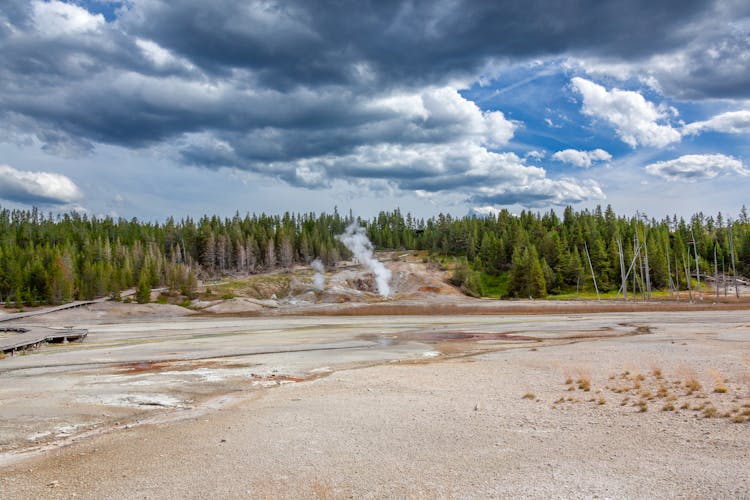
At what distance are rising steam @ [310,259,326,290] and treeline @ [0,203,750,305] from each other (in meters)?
7.34

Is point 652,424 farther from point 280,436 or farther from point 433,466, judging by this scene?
point 280,436

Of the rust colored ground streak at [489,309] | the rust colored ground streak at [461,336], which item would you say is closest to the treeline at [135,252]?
the rust colored ground streak at [489,309]

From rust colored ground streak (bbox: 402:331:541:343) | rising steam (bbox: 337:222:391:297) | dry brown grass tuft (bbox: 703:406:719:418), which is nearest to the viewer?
dry brown grass tuft (bbox: 703:406:719:418)

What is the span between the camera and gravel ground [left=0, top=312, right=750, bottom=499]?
10.8 meters

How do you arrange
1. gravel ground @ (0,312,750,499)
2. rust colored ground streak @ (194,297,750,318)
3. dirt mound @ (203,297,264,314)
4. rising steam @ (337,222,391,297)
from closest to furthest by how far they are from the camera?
gravel ground @ (0,312,750,499)
rust colored ground streak @ (194,297,750,318)
dirt mound @ (203,297,264,314)
rising steam @ (337,222,391,297)

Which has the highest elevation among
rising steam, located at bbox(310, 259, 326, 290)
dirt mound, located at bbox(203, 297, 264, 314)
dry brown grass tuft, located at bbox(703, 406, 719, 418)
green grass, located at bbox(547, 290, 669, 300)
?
rising steam, located at bbox(310, 259, 326, 290)

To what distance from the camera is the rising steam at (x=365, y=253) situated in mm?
112088

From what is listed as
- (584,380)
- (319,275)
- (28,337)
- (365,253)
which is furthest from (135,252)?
(584,380)

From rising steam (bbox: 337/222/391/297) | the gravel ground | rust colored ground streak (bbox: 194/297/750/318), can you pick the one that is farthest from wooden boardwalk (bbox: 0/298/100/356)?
rising steam (bbox: 337/222/391/297)

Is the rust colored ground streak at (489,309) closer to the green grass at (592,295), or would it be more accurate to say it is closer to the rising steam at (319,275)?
the green grass at (592,295)

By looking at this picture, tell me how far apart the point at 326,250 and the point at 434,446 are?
446 ft

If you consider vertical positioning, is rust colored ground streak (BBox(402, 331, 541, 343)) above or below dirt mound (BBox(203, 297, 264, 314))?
below

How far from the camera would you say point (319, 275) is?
379 ft

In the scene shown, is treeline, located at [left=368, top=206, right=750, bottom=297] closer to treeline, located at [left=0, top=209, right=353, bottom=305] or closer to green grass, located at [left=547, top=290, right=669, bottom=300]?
green grass, located at [left=547, top=290, right=669, bottom=300]
